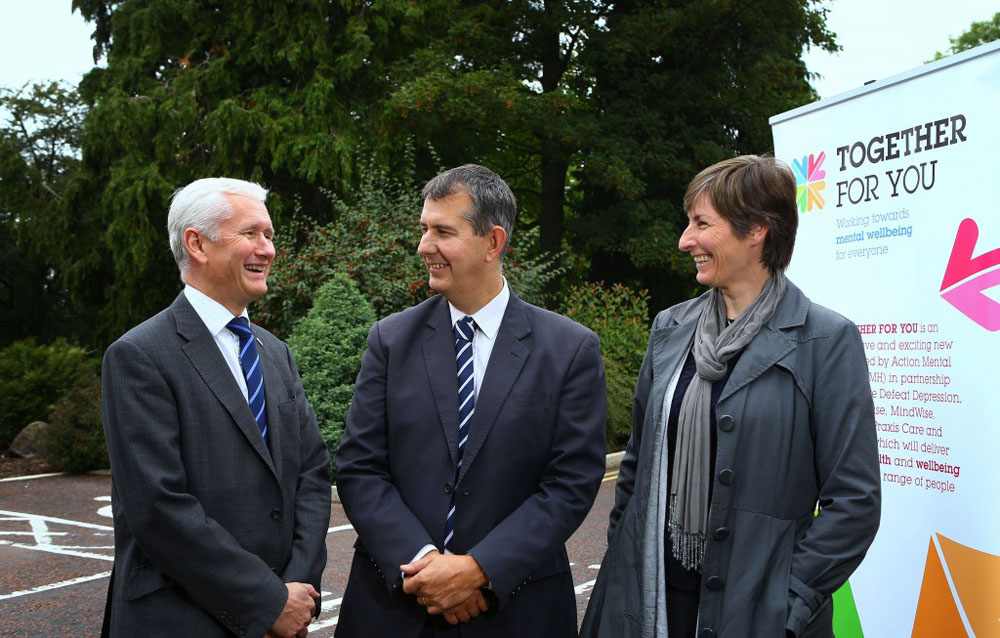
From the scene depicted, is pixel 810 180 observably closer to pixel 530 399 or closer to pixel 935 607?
pixel 935 607

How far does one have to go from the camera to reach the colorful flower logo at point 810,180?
418 cm

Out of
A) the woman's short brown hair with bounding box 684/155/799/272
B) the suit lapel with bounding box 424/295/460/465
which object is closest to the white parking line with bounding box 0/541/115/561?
the suit lapel with bounding box 424/295/460/465

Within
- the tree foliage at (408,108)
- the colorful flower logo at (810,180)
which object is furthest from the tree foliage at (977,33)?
the colorful flower logo at (810,180)

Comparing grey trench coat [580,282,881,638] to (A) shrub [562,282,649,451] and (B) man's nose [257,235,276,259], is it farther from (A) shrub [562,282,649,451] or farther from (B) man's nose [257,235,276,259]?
(A) shrub [562,282,649,451]

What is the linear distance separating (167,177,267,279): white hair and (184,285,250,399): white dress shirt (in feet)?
0.35

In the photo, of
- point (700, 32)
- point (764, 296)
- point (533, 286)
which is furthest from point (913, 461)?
point (700, 32)

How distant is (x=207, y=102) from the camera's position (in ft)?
61.5

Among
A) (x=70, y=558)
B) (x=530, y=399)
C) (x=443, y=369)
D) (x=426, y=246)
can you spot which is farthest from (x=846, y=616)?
(x=70, y=558)

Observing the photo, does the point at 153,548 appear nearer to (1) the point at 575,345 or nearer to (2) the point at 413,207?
(1) the point at 575,345

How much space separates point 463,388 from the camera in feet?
9.49

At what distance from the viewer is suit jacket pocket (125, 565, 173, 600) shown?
2574 mm

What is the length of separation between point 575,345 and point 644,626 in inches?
34.2

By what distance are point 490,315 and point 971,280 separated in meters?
1.74

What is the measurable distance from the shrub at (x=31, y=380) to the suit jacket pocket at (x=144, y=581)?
12.1m
